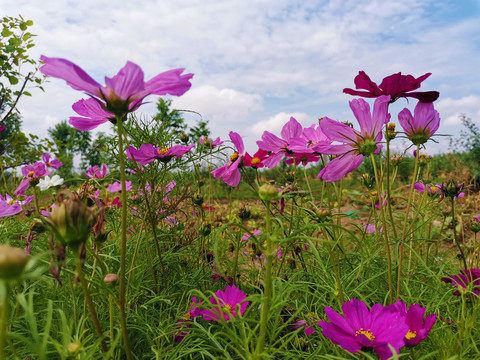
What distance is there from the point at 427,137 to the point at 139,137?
0.69m

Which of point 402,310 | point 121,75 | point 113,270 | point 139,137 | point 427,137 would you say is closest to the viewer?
point 121,75

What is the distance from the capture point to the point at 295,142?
2.35ft

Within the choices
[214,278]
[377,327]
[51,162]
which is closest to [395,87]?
Result: [377,327]

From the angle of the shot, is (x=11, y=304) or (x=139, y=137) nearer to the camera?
(x=11, y=304)

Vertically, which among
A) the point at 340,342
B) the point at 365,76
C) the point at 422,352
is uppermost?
the point at 365,76

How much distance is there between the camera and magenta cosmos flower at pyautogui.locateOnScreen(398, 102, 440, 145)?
0.63 m

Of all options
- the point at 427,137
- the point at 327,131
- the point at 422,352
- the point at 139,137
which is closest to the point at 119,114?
the point at 327,131

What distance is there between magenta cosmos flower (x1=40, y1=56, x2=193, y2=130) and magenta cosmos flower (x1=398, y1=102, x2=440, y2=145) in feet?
1.51

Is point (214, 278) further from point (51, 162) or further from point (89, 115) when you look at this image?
point (51, 162)

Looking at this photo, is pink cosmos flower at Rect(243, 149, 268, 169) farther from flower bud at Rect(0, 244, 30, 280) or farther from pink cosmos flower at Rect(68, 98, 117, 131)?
flower bud at Rect(0, 244, 30, 280)

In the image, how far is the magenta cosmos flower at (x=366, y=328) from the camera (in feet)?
1.47

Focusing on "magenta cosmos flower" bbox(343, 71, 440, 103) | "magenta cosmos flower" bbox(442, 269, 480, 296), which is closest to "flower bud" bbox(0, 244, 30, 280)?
"magenta cosmos flower" bbox(343, 71, 440, 103)

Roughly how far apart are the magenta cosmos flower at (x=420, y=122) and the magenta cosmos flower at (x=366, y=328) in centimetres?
34

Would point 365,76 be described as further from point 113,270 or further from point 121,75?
point 113,270
